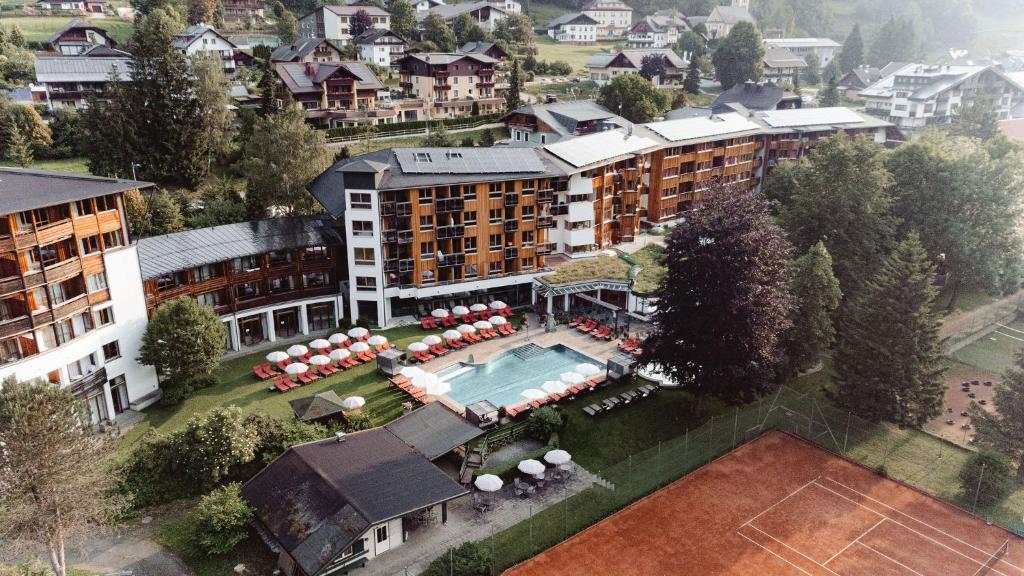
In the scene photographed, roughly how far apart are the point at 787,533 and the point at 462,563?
16.4m

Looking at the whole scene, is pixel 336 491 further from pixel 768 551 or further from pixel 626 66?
pixel 626 66

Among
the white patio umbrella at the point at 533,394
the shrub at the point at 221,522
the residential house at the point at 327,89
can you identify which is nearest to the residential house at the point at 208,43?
the residential house at the point at 327,89

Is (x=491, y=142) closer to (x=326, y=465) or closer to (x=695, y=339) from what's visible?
(x=695, y=339)

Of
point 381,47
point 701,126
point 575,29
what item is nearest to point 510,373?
point 701,126

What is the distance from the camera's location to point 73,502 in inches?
1107

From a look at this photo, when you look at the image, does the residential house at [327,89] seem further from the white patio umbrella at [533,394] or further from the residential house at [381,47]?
the white patio umbrella at [533,394]

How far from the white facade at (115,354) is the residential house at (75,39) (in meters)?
91.0

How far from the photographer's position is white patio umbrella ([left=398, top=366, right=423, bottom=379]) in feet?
157

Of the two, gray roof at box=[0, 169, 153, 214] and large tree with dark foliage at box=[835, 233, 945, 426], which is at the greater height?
gray roof at box=[0, 169, 153, 214]

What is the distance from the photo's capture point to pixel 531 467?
37.8 meters

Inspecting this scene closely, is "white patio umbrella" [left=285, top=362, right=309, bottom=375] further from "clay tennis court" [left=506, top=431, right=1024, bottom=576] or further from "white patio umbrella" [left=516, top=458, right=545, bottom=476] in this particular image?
"clay tennis court" [left=506, top=431, right=1024, bottom=576]

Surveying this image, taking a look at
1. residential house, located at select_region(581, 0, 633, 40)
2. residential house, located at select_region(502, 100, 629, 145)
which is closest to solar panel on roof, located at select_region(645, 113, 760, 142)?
residential house, located at select_region(502, 100, 629, 145)

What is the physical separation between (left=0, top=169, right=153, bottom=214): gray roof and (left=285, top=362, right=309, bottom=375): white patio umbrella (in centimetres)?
1480

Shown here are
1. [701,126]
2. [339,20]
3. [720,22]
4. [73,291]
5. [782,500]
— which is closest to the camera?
[782,500]
